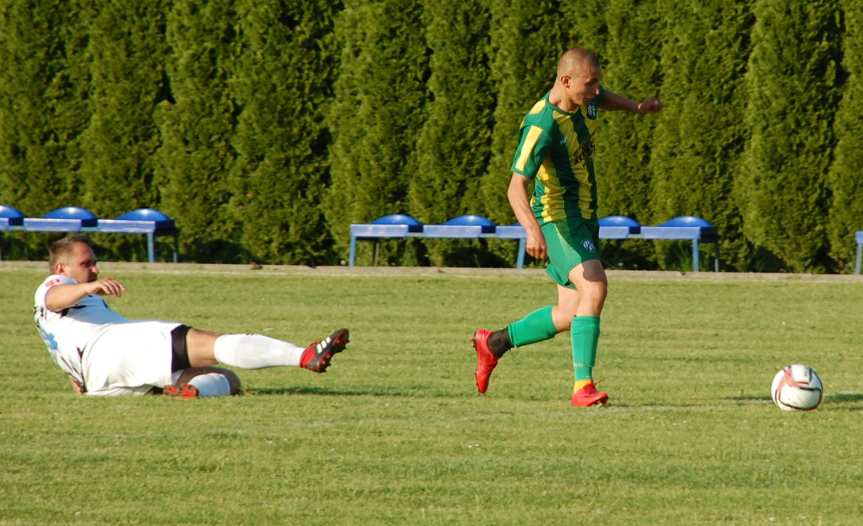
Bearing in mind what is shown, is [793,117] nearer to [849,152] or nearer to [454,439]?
[849,152]

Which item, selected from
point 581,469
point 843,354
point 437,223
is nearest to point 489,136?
point 437,223

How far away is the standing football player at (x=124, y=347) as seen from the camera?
9.94m

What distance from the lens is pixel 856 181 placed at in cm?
2162

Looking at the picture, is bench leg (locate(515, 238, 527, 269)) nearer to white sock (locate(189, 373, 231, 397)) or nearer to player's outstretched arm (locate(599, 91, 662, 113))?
player's outstretched arm (locate(599, 91, 662, 113))

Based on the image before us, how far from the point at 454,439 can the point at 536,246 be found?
1.40 meters

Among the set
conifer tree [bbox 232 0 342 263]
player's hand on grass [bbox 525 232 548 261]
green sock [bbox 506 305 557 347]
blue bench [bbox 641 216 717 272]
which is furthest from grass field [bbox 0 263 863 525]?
conifer tree [bbox 232 0 342 263]

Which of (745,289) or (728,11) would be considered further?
(728,11)

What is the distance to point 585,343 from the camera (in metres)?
9.84

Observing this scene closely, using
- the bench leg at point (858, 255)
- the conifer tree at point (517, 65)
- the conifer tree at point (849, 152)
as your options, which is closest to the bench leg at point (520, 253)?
the conifer tree at point (517, 65)

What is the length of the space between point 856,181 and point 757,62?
198 cm

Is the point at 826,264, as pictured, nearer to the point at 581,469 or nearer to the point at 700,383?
the point at 700,383

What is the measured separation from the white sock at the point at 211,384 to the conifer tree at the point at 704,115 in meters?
12.8

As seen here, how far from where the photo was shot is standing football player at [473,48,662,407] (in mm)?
9844

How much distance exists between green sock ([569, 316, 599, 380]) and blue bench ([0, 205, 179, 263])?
13.2 m
